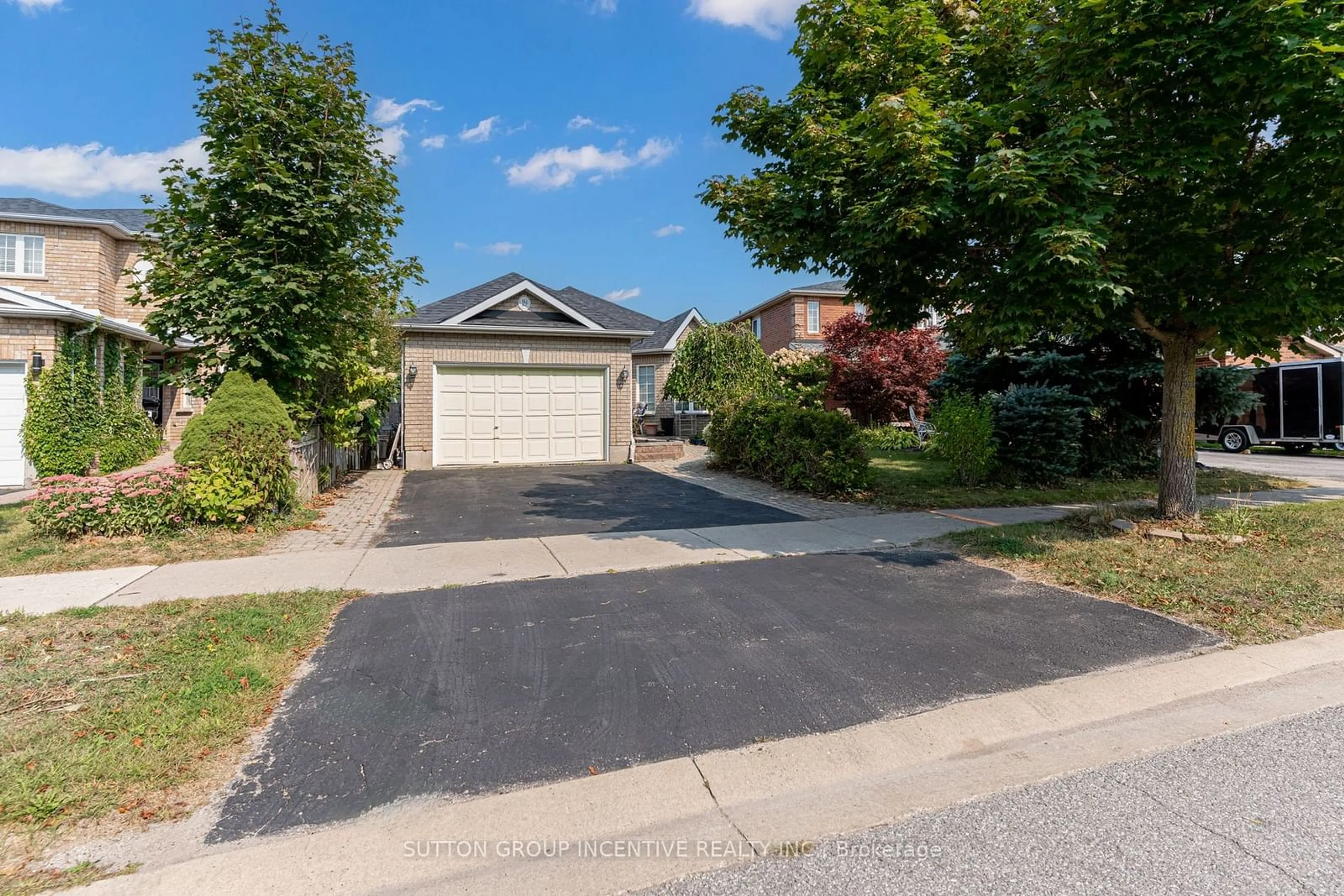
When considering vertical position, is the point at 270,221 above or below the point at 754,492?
above

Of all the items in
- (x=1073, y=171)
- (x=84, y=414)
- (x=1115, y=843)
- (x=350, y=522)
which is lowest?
(x=1115, y=843)

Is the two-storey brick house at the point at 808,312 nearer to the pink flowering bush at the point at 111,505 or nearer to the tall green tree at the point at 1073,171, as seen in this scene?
the tall green tree at the point at 1073,171

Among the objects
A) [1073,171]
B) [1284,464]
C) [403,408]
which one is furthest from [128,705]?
[1284,464]

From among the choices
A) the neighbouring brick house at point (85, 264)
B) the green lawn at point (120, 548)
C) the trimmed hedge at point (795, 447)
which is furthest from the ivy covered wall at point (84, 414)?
the trimmed hedge at point (795, 447)

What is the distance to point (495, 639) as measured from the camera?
4094 millimetres

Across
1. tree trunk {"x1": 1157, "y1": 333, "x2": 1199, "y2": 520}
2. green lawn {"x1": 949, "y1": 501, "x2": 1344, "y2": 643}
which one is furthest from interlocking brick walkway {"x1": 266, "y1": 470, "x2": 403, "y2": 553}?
tree trunk {"x1": 1157, "y1": 333, "x2": 1199, "y2": 520}

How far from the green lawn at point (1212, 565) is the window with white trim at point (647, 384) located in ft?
58.8

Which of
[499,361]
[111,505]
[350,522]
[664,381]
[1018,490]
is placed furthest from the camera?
[664,381]

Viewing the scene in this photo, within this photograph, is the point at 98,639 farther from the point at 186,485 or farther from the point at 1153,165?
the point at 1153,165

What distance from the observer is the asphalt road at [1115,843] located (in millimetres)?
2105

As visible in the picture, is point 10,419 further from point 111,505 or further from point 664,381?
point 664,381

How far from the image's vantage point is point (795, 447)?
10.8 meters

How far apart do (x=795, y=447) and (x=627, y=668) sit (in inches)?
298

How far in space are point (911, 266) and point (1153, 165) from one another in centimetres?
211
